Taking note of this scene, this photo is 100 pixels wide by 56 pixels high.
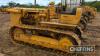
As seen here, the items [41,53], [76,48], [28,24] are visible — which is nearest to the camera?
[76,48]

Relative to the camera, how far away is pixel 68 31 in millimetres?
9023

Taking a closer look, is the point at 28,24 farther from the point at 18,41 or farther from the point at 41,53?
the point at 41,53

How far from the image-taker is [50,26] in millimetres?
9383

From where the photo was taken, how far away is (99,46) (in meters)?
10.6

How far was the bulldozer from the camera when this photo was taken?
8.88m

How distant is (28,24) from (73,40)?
2.60 metres

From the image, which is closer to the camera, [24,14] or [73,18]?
[73,18]

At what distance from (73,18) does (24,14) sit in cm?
247

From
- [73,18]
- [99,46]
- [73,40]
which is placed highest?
[73,18]

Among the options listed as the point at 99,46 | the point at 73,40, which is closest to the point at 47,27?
the point at 73,40

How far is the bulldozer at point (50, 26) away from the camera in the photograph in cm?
888

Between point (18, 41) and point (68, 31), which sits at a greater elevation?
point (68, 31)

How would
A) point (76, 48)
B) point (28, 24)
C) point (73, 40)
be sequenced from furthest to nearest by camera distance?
1. point (28, 24)
2. point (73, 40)
3. point (76, 48)

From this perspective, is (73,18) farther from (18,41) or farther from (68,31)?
(18,41)
